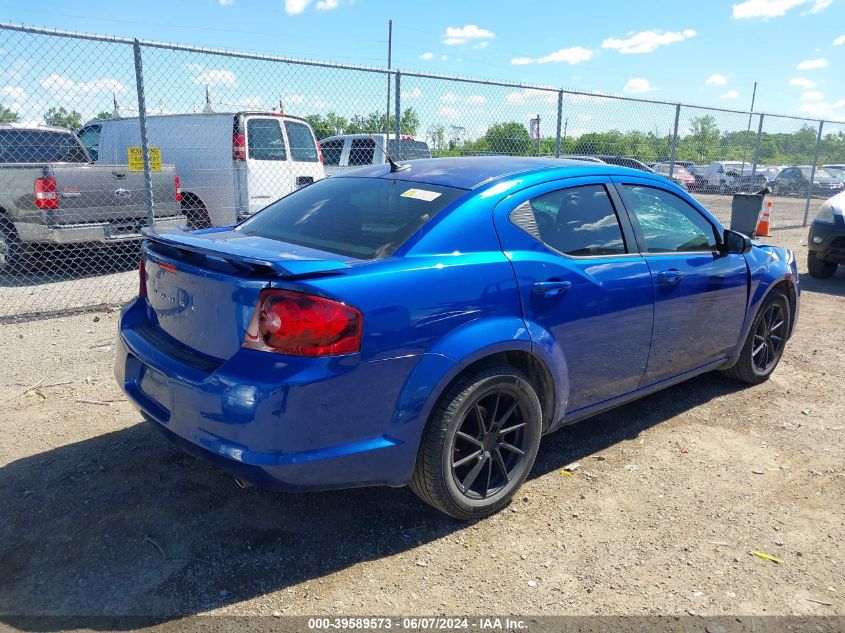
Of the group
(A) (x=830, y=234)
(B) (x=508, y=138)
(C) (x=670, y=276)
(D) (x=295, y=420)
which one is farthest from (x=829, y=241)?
(D) (x=295, y=420)

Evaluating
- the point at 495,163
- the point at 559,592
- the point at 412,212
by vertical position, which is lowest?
the point at 559,592

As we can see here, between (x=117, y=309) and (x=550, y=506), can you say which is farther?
(x=117, y=309)

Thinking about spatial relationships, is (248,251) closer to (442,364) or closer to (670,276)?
(442,364)

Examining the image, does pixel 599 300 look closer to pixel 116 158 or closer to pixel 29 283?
pixel 29 283

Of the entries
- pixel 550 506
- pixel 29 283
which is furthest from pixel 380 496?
pixel 29 283

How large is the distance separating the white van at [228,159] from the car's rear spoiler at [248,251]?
20.4 feet

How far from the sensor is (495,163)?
3.55 m

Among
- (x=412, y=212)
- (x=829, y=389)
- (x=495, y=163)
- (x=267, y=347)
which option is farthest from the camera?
(x=829, y=389)

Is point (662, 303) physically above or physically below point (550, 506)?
above

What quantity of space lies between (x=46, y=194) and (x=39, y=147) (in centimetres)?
185

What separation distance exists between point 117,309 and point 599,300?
5.05 metres

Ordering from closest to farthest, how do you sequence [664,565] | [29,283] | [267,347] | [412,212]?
1. [267,347]
2. [664,565]
3. [412,212]
4. [29,283]

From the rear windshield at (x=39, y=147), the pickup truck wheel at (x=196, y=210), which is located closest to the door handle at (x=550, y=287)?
the pickup truck wheel at (x=196, y=210)

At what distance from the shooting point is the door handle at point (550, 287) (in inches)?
120
